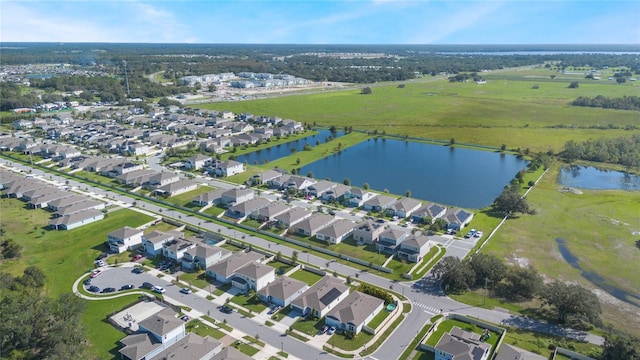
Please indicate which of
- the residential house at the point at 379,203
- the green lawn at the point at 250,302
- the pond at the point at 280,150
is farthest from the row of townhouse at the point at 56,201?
the residential house at the point at 379,203

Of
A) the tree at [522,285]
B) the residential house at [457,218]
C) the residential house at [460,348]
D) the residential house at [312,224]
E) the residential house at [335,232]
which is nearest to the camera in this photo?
the residential house at [460,348]

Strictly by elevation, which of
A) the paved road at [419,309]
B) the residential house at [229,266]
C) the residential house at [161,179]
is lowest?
the paved road at [419,309]

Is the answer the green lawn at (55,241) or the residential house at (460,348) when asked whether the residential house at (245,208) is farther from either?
the residential house at (460,348)

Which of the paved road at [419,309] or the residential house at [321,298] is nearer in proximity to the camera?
the paved road at [419,309]

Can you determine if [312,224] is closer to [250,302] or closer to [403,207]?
[403,207]

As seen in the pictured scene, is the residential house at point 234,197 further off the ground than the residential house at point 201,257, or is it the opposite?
the residential house at point 234,197

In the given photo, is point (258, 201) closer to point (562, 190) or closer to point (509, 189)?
point (509, 189)

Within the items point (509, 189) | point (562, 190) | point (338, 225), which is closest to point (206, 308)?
point (338, 225)
